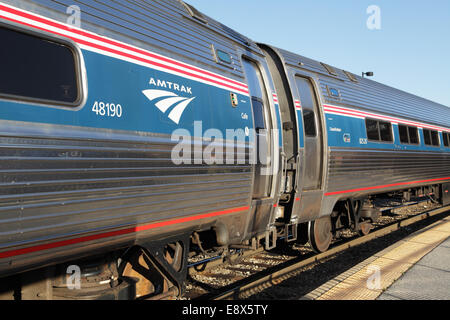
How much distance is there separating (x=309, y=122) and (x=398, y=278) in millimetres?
2863

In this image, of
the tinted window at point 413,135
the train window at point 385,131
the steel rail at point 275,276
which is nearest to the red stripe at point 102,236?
the steel rail at point 275,276

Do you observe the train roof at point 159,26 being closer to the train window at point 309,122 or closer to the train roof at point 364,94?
the train window at point 309,122

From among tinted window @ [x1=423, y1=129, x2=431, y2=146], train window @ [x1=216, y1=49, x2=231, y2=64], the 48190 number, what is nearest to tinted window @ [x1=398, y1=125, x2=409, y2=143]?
tinted window @ [x1=423, y1=129, x2=431, y2=146]

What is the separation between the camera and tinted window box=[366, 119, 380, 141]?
789 cm

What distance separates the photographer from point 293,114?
6.09m

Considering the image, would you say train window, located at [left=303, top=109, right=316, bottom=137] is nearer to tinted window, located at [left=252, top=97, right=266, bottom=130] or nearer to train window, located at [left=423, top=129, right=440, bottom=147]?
tinted window, located at [left=252, top=97, right=266, bottom=130]

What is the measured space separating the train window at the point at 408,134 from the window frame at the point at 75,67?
8.27 meters

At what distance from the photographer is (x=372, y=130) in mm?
8016

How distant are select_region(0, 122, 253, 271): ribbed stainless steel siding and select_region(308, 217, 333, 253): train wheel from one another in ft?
11.5

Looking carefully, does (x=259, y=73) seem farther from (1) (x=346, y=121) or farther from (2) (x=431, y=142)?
(2) (x=431, y=142)

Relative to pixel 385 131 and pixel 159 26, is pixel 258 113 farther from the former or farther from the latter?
pixel 385 131

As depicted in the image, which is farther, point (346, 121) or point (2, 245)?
point (346, 121)
